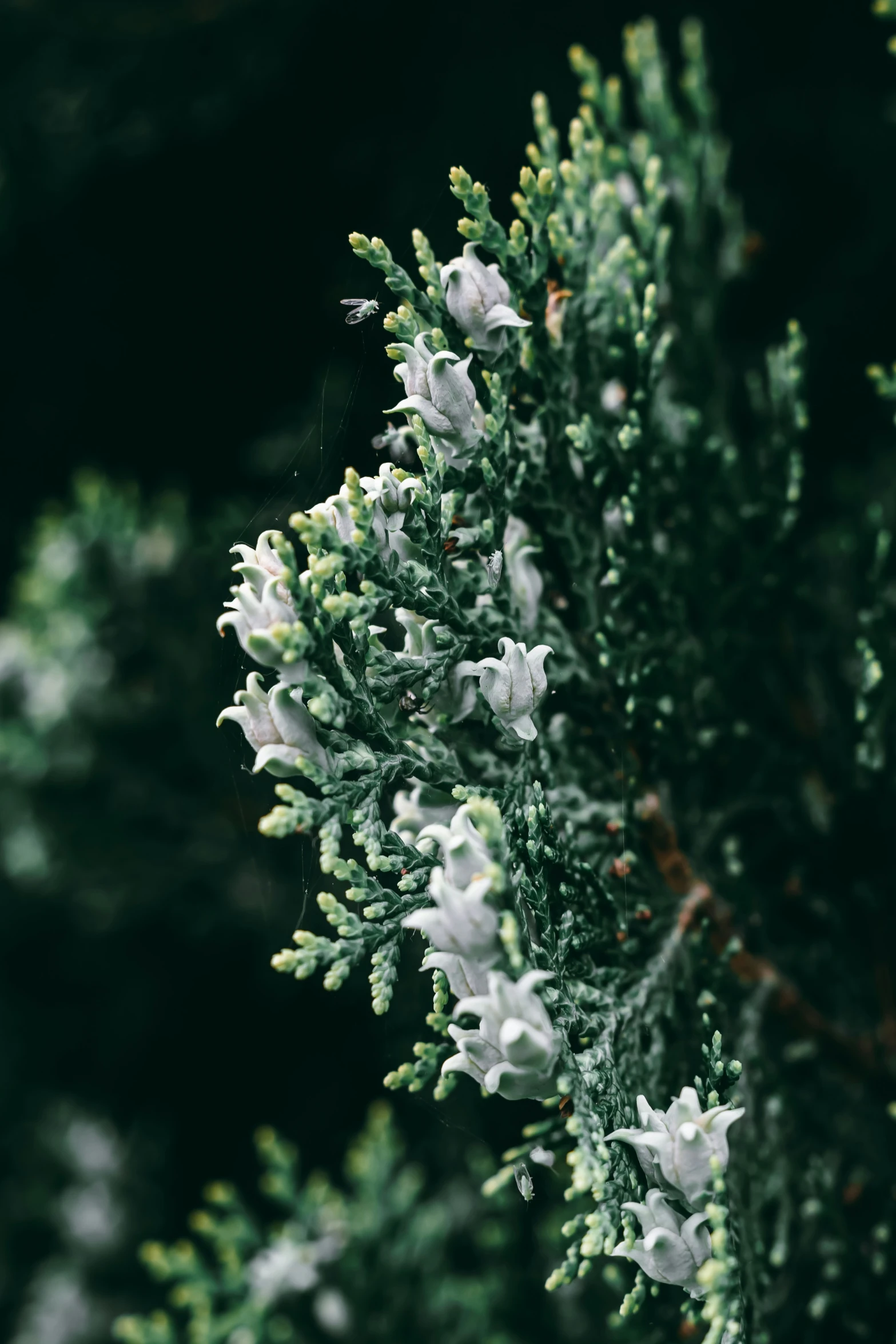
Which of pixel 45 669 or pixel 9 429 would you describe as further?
pixel 9 429

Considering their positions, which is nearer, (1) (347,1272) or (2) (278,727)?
(2) (278,727)

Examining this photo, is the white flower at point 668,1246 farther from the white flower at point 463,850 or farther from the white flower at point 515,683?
the white flower at point 515,683

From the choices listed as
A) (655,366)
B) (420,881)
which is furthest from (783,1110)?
(655,366)

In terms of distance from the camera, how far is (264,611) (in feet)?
4.12

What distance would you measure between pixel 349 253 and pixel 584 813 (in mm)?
2054

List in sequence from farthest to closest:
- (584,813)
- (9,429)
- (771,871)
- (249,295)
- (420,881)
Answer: (9,429), (249,295), (771,871), (584,813), (420,881)

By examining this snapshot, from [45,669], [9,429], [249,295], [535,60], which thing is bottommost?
[45,669]

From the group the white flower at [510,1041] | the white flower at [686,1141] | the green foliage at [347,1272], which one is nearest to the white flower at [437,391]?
the white flower at [510,1041]

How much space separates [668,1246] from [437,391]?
3.59 feet

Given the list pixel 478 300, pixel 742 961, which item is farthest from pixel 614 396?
pixel 742 961

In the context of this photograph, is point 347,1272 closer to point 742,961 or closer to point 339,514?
point 742,961

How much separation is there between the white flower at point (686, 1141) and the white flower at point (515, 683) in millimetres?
496

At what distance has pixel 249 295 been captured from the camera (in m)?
3.43

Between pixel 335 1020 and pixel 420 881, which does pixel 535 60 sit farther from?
pixel 335 1020
